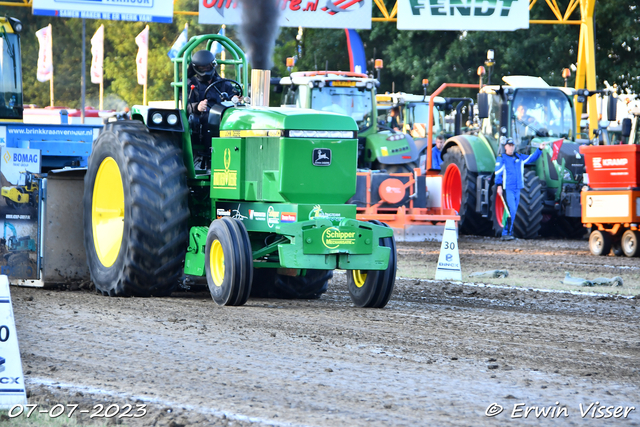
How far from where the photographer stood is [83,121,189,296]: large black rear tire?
27.1ft

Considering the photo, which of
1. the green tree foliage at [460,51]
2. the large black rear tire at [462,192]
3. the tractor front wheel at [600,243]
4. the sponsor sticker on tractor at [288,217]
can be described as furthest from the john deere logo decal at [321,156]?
the green tree foliage at [460,51]

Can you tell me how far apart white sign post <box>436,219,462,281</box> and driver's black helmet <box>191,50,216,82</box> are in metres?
3.66

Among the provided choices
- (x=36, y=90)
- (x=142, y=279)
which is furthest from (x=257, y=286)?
(x=36, y=90)

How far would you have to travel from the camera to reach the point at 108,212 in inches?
354

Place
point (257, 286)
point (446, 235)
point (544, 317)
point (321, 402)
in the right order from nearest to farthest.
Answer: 1. point (321, 402)
2. point (544, 317)
3. point (257, 286)
4. point (446, 235)

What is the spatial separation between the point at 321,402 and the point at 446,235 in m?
6.84

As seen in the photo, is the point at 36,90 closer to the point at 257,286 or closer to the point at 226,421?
the point at 257,286

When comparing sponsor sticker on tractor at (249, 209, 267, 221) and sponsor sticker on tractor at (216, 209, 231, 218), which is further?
sponsor sticker on tractor at (216, 209, 231, 218)

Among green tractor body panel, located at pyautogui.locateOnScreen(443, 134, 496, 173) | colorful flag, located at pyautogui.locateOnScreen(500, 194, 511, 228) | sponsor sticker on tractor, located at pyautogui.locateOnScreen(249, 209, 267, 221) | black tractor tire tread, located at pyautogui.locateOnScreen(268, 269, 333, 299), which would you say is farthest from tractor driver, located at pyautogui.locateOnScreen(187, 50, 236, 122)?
green tractor body panel, located at pyautogui.locateOnScreen(443, 134, 496, 173)

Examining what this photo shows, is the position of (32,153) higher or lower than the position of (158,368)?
higher

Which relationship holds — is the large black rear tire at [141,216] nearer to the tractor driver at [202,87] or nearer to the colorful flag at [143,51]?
the tractor driver at [202,87]

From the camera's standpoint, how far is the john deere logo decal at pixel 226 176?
8398mm

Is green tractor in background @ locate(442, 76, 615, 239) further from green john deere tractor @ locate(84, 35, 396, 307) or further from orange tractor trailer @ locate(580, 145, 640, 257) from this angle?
green john deere tractor @ locate(84, 35, 396, 307)

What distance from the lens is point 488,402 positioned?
4699 mm
